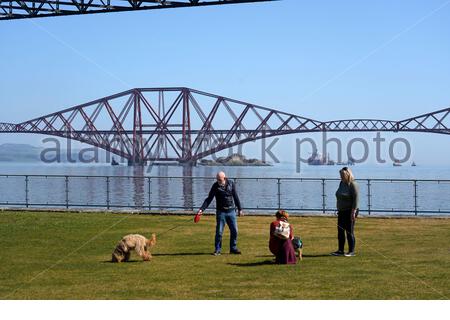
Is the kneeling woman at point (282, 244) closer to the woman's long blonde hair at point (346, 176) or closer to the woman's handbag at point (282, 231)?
the woman's handbag at point (282, 231)

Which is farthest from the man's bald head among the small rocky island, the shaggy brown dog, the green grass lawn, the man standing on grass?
the small rocky island

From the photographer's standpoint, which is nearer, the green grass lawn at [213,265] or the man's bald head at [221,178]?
the green grass lawn at [213,265]

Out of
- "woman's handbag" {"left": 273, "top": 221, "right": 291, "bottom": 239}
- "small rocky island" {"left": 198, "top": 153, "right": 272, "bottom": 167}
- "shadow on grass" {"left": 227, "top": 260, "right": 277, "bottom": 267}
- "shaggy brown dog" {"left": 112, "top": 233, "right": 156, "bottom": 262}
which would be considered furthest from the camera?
"small rocky island" {"left": 198, "top": 153, "right": 272, "bottom": 167}

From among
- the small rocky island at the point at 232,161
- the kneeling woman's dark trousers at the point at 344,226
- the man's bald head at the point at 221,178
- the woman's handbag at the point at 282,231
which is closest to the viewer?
the woman's handbag at the point at 282,231

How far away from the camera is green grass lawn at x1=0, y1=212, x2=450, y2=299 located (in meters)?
7.21

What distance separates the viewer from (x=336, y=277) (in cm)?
809

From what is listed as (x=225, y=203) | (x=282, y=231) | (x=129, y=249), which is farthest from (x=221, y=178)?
(x=129, y=249)

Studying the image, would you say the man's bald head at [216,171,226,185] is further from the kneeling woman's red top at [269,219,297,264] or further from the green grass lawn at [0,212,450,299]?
the kneeling woman's red top at [269,219,297,264]

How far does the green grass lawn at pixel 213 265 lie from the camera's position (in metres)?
7.21

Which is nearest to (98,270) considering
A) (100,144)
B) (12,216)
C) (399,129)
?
(12,216)

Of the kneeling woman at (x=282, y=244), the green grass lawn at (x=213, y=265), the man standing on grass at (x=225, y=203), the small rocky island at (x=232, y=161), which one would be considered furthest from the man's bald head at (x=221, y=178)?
the small rocky island at (x=232, y=161)

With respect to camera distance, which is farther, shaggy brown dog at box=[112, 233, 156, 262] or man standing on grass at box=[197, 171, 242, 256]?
man standing on grass at box=[197, 171, 242, 256]
